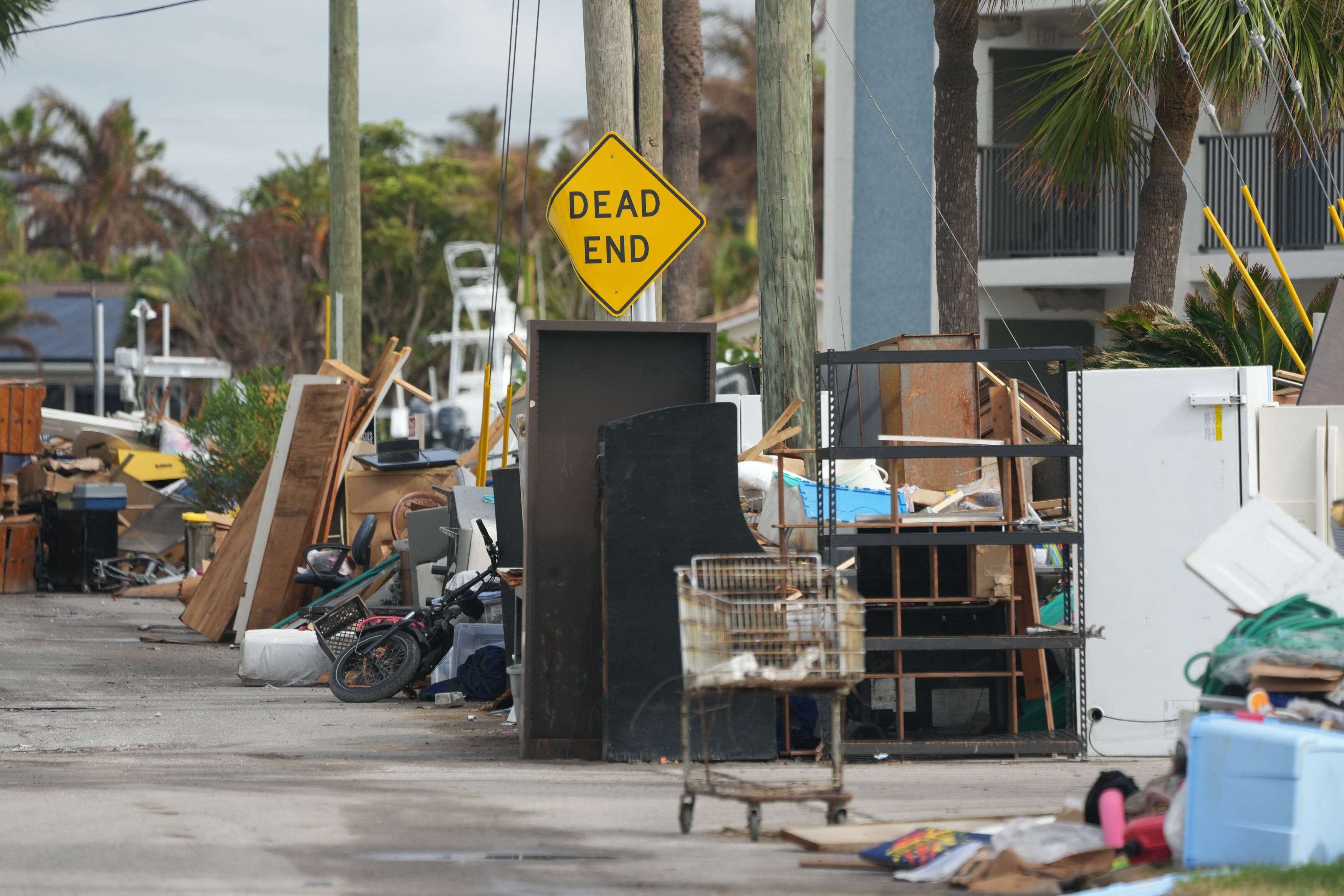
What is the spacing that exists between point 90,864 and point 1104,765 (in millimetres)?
4852

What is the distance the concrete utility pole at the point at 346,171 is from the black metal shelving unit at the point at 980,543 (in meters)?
11.1

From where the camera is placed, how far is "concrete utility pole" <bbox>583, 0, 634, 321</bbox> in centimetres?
1105

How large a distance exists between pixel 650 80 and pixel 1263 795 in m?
9.87

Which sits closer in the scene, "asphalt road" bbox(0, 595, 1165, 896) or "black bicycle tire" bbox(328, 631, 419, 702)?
"asphalt road" bbox(0, 595, 1165, 896)

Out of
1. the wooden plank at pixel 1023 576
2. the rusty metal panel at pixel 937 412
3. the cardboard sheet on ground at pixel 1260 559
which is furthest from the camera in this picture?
the rusty metal panel at pixel 937 412

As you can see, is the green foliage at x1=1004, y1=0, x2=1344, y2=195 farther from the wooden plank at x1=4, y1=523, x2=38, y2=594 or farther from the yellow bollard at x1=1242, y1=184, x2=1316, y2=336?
the wooden plank at x1=4, y1=523, x2=38, y2=594

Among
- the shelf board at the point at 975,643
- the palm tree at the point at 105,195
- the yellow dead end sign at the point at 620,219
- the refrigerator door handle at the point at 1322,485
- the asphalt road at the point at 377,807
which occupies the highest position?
the palm tree at the point at 105,195

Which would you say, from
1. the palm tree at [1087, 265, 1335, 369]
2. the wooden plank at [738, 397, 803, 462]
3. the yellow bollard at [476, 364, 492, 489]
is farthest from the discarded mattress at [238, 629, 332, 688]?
the palm tree at [1087, 265, 1335, 369]

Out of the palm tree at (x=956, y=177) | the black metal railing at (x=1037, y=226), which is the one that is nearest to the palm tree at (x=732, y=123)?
the black metal railing at (x=1037, y=226)

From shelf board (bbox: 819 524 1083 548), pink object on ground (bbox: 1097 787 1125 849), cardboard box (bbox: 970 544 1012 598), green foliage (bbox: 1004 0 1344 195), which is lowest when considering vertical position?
pink object on ground (bbox: 1097 787 1125 849)

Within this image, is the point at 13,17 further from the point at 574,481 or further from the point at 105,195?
the point at 105,195

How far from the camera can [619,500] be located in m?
8.20

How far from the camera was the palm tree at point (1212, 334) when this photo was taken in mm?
13258

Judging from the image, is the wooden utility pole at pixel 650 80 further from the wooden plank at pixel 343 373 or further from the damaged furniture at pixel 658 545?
the damaged furniture at pixel 658 545
